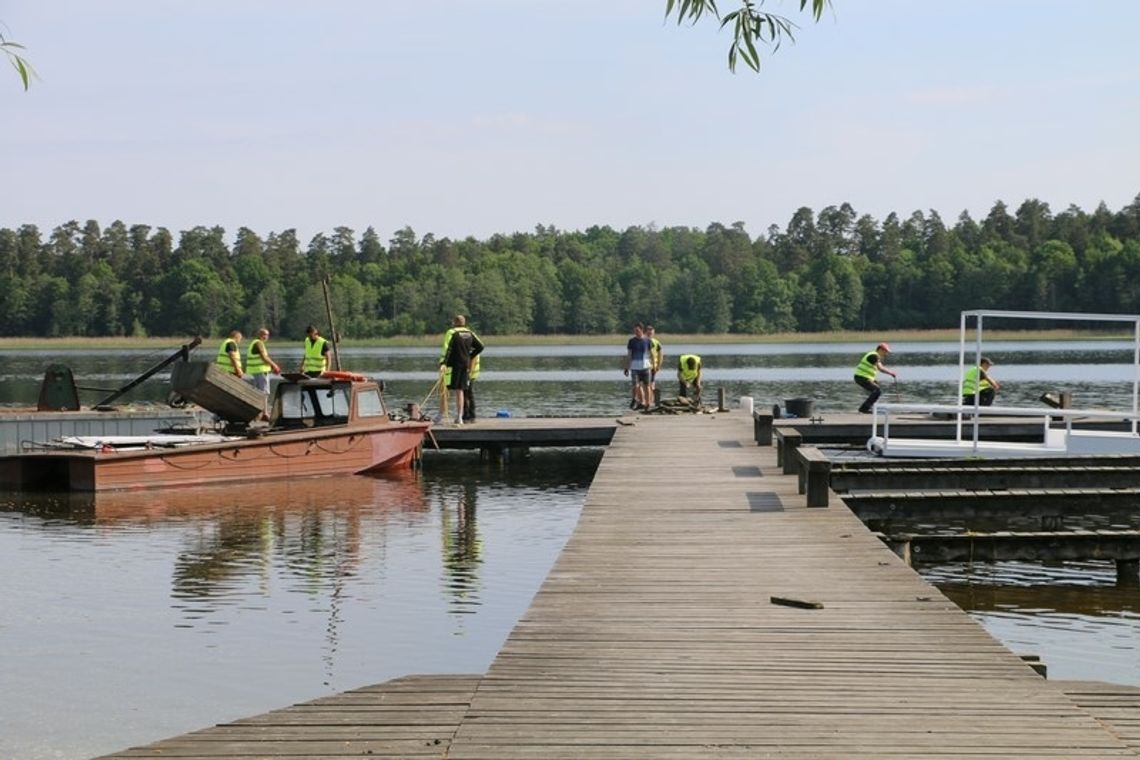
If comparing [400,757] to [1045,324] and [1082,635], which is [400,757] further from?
[1045,324]

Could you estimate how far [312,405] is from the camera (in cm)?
2362

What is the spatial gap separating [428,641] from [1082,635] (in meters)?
4.77

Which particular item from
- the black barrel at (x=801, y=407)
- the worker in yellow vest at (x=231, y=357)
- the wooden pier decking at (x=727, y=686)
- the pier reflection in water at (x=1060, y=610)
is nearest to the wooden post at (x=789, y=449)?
the pier reflection in water at (x=1060, y=610)

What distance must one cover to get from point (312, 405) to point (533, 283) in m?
124

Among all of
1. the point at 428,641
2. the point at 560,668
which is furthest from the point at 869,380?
the point at 560,668

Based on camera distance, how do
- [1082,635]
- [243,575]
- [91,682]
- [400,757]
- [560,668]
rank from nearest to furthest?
[400,757] → [560,668] → [91,682] → [1082,635] → [243,575]

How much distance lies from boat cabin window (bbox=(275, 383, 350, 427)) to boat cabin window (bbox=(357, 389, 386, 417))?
21 centimetres

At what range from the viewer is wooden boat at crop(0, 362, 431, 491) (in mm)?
21438

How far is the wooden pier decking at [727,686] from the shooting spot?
655 centimetres

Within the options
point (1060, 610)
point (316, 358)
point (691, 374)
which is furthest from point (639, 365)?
point (1060, 610)

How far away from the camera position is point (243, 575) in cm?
1541

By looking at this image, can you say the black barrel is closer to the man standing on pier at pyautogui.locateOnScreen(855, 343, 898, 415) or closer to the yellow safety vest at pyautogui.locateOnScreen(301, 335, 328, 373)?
the man standing on pier at pyautogui.locateOnScreen(855, 343, 898, 415)

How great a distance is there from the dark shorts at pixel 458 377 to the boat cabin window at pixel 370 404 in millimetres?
1716

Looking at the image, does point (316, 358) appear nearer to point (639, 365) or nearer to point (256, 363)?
point (256, 363)
